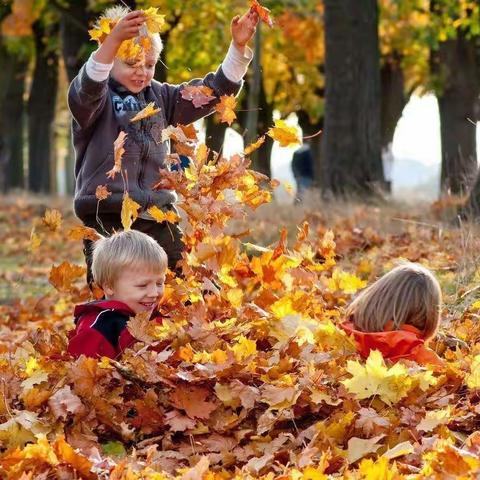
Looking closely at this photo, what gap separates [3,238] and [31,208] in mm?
3114

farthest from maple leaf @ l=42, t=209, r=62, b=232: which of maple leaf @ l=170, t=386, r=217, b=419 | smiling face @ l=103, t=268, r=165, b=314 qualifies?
maple leaf @ l=170, t=386, r=217, b=419

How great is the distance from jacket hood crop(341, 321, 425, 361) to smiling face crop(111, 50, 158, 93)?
180 centimetres

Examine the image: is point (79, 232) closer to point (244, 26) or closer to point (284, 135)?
point (284, 135)

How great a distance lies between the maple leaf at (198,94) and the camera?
5.43m

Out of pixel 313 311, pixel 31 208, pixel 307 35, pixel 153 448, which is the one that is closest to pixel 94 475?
pixel 153 448

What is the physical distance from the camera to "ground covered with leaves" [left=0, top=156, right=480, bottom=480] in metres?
3.58

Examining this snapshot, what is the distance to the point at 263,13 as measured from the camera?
4.93m

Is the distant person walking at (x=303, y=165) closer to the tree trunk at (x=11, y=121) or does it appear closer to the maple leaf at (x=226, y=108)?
the tree trunk at (x=11, y=121)

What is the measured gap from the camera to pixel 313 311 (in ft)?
17.2

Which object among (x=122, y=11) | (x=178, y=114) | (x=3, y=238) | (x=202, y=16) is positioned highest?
(x=202, y=16)

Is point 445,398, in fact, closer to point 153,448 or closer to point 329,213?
point 153,448

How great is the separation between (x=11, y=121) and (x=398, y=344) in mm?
24987

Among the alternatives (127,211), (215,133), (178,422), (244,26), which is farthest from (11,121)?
(178,422)

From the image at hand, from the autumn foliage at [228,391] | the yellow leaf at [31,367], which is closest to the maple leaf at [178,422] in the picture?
the autumn foliage at [228,391]
